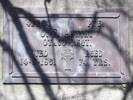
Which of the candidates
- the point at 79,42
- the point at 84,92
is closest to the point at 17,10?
the point at 79,42

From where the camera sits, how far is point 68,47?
9.35 metres

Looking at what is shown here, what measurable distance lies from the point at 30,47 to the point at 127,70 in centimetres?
201

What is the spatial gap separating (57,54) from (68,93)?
0.81 m

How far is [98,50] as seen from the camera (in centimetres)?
933

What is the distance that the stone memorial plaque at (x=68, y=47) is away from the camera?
929 centimetres

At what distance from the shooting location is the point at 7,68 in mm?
9344

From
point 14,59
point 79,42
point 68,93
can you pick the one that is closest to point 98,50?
point 79,42

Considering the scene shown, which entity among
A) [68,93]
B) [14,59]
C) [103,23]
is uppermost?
[103,23]

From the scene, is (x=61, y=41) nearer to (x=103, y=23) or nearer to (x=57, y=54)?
(x=57, y=54)

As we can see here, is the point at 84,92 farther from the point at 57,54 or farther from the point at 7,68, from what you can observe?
the point at 7,68

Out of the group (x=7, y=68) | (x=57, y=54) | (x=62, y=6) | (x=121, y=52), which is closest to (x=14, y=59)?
(x=7, y=68)

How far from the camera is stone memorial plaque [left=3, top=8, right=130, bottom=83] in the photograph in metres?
9.29

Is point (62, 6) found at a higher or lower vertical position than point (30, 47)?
higher

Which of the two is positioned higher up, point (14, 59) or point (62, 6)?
point (62, 6)
